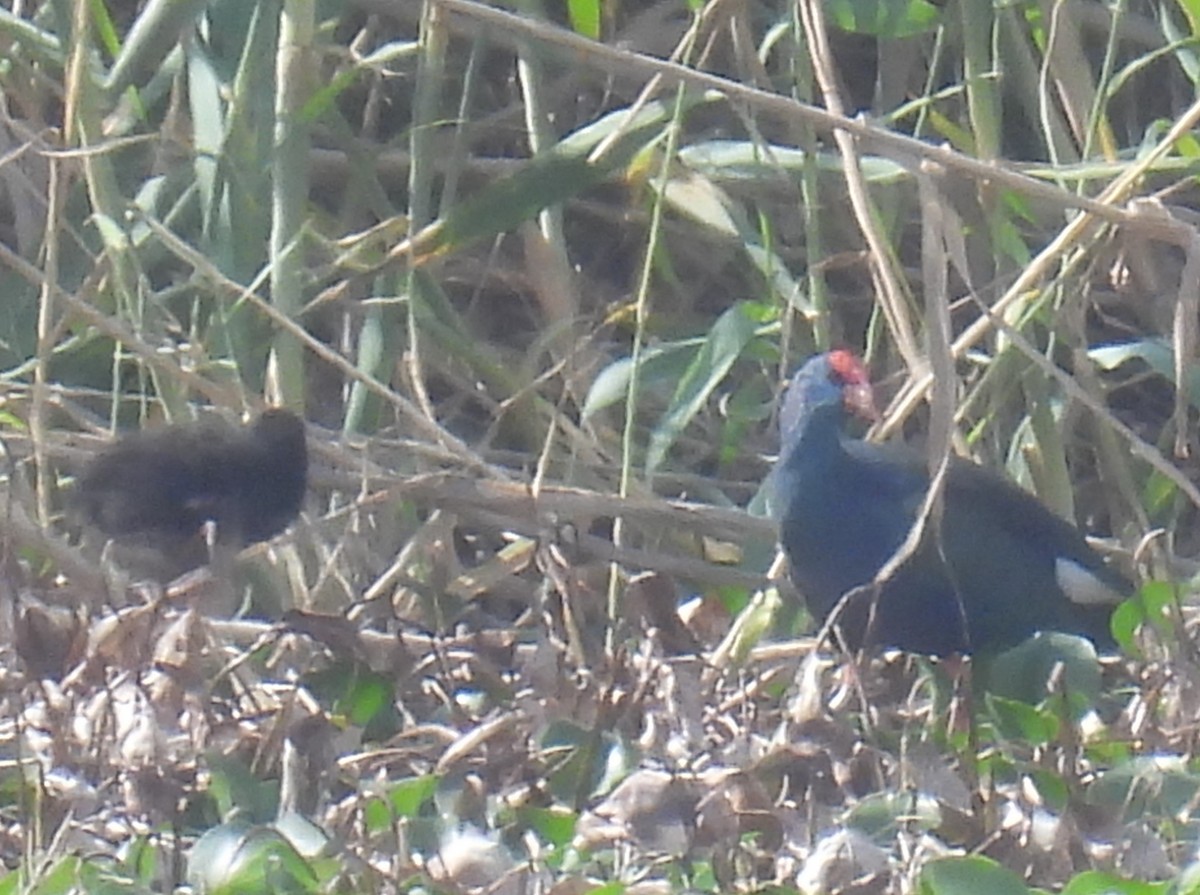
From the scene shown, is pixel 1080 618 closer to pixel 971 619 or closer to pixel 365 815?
pixel 971 619

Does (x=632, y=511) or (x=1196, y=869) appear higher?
(x=1196, y=869)

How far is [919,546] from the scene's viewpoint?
2.87 m

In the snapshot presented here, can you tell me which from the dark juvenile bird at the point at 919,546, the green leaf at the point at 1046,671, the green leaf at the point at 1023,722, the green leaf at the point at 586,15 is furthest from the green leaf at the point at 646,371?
the green leaf at the point at 1023,722

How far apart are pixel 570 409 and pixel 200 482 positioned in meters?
0.63

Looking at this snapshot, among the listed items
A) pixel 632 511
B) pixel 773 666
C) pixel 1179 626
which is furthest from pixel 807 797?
pixel 632 511

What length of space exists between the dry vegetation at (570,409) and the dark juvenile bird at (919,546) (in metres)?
0.05

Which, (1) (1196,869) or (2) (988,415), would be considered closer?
(1) (1196,869)

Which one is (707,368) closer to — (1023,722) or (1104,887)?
(1023,722)

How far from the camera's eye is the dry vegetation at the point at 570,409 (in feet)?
5.75

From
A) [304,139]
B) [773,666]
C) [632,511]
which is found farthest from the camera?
[304,139]

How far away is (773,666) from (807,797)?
70cm

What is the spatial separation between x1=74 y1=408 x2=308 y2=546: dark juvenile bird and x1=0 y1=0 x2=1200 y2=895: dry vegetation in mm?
65

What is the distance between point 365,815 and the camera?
1788 millimetres

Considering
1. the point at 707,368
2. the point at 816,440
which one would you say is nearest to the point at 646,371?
the point at 707,368
